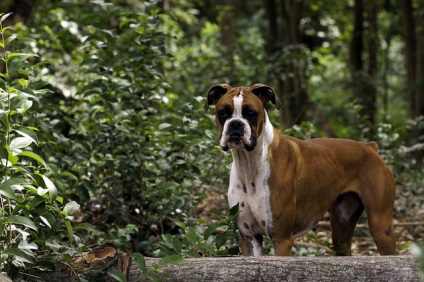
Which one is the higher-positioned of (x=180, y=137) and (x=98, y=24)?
(x=98, y=24)

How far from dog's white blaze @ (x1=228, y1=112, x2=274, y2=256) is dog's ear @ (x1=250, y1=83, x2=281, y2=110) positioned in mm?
172

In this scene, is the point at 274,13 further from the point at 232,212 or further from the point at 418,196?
the point at 232,212

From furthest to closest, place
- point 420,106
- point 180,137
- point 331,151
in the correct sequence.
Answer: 1. point 420,106
2. point 180,137
3. point 331,151

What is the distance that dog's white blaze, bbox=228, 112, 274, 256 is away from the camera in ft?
18.2

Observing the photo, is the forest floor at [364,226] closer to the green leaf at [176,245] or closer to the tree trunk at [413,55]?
the green leaf at [176,245]

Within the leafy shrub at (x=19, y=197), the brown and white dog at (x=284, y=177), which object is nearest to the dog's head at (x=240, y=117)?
the brown and white dog at (x=284, y=177)

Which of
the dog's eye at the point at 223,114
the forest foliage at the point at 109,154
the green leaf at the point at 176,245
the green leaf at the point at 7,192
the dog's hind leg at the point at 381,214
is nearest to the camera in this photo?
the green leaf at the point at 7,192

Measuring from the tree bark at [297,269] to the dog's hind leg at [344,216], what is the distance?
2.18 m

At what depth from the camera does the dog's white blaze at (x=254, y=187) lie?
555 cm

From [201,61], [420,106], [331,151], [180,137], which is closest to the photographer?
[331,151]

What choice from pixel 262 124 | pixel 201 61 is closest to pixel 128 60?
pixel 262 124

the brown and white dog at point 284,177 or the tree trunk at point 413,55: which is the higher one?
the brown and white dog at point 284,177

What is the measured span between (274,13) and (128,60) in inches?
532

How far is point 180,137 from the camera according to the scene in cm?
711
